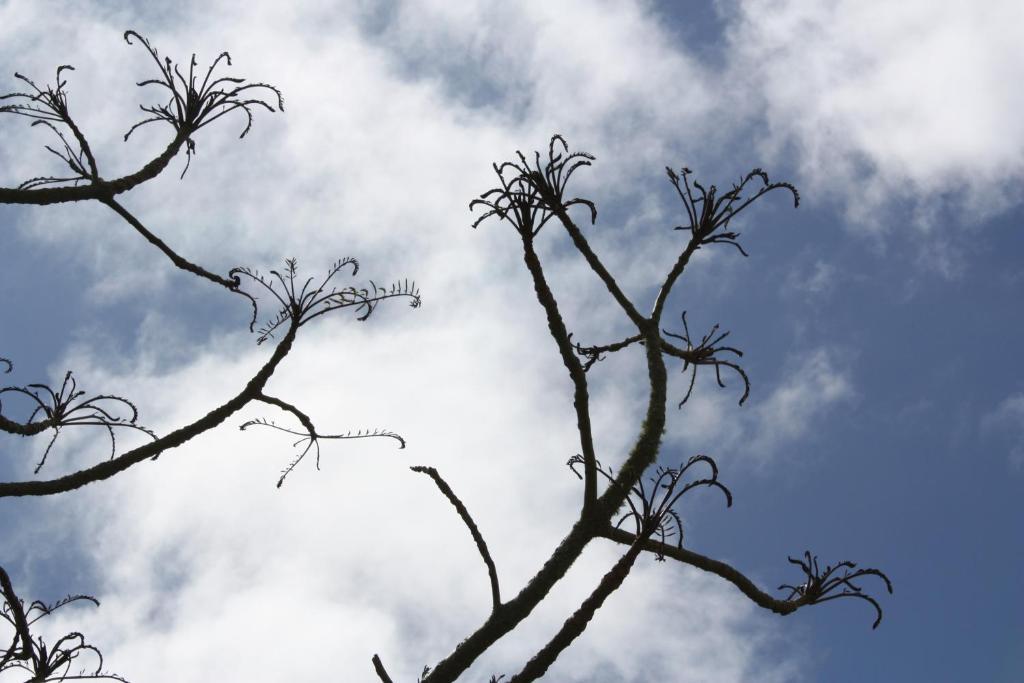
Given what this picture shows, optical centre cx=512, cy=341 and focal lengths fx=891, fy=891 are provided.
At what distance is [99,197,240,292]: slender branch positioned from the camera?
6504mm

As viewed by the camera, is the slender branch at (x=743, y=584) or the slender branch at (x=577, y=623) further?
the slender branch at (x=743, y=584)

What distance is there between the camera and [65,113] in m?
6.69

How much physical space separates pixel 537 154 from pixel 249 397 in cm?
251

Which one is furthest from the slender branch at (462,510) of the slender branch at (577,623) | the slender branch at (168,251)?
the slender branch at (168,251)

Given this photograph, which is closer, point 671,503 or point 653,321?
point 671,503

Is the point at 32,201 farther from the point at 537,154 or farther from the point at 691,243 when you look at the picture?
the point at 691,243

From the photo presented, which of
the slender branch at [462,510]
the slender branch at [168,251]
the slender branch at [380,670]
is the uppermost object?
the slender branch at [168,251]

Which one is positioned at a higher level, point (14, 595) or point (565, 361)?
point (565, 361)

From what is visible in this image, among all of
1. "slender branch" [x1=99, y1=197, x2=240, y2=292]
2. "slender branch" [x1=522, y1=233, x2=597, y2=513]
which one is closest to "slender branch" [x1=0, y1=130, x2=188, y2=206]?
"slender branch" [x1=99, y1=197, x2=240, y2=292]

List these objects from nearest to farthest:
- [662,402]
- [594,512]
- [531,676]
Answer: [531,676] < [594,512] < [662,402]

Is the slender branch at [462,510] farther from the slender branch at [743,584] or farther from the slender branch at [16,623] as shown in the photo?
the slender branch at [16,623]

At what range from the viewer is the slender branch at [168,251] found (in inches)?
256

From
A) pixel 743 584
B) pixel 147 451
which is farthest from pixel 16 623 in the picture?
pixel 743 584

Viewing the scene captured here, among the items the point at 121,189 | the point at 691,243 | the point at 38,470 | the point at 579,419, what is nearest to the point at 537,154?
the point at 691,243
